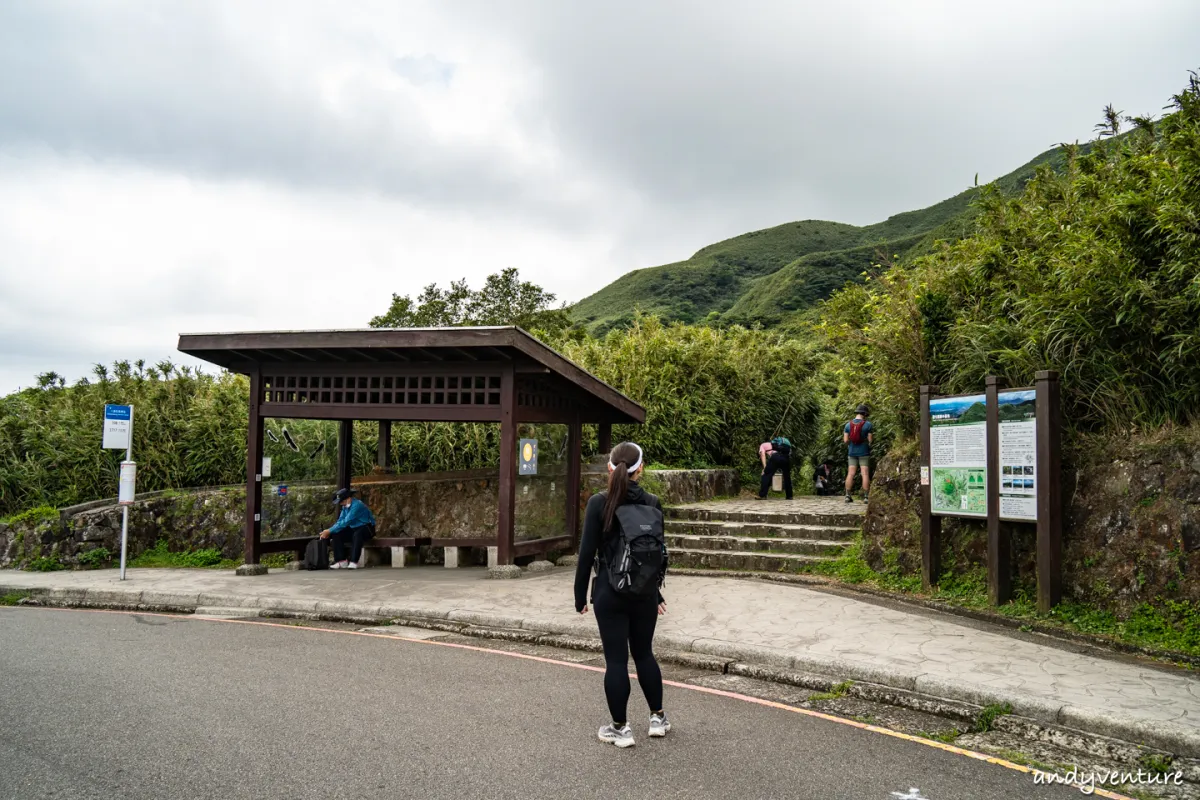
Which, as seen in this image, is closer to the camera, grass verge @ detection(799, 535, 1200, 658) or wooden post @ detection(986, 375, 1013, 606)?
grass verge @ detection(799, 535, 1200, 658)

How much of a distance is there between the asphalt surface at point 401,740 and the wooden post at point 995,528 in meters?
3.99

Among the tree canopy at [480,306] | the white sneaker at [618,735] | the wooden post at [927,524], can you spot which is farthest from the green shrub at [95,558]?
the tree canopy at [480,306]

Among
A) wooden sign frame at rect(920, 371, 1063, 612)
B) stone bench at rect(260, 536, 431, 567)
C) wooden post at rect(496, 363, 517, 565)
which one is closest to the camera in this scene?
wooden sign frame at rect(920, 371, 1063, 612)

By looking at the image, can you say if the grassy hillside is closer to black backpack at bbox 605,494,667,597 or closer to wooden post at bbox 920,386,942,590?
wooden post at bbox 920,386,942,590

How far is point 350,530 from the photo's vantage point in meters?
13.6

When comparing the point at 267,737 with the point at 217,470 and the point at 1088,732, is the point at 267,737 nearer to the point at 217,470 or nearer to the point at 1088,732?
the point at 1088,732

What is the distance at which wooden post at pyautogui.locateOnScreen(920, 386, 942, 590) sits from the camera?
31.4 ft

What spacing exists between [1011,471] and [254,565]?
10.8 metres

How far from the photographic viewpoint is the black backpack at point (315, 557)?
44.2ft

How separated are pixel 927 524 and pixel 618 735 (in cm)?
590

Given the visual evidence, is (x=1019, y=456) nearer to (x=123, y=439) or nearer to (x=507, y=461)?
(x=507, y=461)

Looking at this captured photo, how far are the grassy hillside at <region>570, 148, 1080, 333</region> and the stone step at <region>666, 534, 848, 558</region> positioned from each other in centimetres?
5138

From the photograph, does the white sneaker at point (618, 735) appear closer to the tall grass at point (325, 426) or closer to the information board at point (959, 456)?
the information board at point (959, 456)

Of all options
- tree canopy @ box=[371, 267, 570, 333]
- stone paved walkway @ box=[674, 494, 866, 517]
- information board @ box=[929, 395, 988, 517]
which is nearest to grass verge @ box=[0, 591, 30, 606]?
stone paved walkway @ box=[674, 494, 866, 517]
